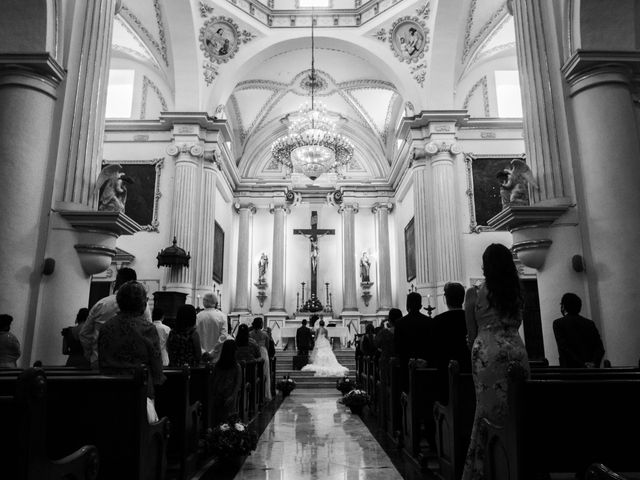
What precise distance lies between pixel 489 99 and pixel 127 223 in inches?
425

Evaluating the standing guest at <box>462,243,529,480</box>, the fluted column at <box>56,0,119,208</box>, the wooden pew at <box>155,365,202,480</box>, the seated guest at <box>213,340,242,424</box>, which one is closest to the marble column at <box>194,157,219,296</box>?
the fluted column at <box>56,0,119,208</box>

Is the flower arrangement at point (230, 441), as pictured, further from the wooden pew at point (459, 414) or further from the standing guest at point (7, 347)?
the standing guest at point (7, 347)

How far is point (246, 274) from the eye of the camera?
1777 centimetres

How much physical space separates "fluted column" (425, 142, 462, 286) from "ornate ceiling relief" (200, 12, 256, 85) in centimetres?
579

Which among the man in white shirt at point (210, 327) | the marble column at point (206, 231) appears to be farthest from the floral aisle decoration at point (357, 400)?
the marble column at point (206, 231)

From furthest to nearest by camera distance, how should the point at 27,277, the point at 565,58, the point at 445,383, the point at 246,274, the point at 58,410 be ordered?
the point at 246,274, the point at 565,58, the point at 27,277, the point at 445,383, the point at 58,410

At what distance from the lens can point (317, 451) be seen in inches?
185

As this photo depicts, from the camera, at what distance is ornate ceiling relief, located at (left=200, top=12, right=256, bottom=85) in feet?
41.8

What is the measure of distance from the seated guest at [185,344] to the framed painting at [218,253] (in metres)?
9.88

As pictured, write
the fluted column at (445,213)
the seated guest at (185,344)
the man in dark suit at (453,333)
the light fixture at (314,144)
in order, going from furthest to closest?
the light fixture at (314,144) → the fluted column at (445,213) → the seated guest at (185,344) → the man in dark suit at (453,333)

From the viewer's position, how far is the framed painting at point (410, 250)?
14.4 meters

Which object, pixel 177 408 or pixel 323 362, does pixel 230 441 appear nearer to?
pixel 177 408

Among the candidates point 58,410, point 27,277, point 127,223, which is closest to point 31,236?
point 27,277

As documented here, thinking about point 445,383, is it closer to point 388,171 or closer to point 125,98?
point 125,98
